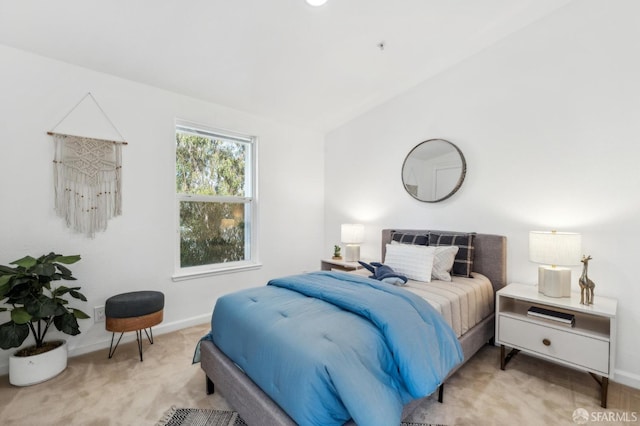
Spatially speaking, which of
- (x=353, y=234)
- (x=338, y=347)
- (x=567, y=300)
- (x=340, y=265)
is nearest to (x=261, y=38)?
(x=353, y=234)

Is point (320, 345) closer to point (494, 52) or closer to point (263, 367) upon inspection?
point (263, 367)

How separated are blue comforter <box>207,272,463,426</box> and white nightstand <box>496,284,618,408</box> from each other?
822 millimetres

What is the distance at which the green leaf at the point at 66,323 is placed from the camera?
6.95ft

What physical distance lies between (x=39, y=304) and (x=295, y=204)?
108 inches

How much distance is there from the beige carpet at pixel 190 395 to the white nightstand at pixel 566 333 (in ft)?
0.52

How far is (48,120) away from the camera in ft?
7.79

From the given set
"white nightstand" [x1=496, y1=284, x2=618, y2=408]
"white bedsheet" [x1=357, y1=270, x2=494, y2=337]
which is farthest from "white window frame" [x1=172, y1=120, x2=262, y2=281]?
"white nightstand" [x1=496, y1=284, x2=618, y2=408]

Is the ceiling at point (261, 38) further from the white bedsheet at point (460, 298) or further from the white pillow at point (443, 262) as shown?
the white bedsheet at point (460, 298)

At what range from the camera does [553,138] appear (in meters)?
2.52

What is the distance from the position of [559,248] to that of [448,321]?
1003 mm

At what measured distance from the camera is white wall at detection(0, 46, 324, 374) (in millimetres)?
2266

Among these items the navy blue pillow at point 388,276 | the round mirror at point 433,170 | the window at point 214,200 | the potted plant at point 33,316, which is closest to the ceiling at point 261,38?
the window at point 214,200

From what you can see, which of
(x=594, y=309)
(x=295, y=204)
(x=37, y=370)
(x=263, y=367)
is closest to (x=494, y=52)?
(x=594, y=309)

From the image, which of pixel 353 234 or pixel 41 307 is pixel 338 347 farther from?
pixel 353 234
